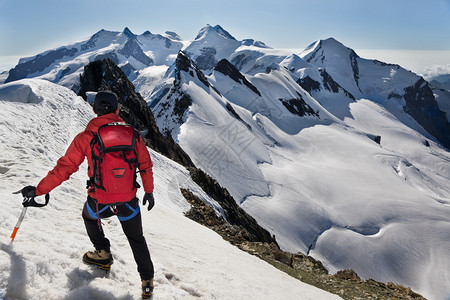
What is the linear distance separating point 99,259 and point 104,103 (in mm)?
2157

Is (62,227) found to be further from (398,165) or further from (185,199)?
(398,165)

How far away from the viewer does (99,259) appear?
13.2 feet

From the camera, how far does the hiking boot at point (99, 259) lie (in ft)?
13.2

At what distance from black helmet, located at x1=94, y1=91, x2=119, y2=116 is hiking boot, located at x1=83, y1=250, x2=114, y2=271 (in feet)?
6.42

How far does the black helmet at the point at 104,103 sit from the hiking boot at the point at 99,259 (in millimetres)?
1958

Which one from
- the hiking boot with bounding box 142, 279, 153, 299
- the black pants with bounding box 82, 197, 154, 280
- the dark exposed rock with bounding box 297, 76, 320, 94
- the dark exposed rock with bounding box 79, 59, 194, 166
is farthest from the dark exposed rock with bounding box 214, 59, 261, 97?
the hiking boot with bounding box 142, 279, 153, 299

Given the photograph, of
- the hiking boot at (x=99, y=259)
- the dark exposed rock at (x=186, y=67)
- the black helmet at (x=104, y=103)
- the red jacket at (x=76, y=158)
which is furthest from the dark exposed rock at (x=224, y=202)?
the dark exposed rock at (x=186, y=67)

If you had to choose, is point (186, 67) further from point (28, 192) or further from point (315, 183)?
point (28, 192)

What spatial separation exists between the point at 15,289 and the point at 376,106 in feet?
651

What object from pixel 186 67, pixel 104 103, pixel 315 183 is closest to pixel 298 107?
pixel 186 67

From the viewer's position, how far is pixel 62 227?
517cm

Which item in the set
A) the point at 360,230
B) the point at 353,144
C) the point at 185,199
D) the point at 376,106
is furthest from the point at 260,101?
the point at 376,106

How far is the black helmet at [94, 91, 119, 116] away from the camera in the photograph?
3.71 metres

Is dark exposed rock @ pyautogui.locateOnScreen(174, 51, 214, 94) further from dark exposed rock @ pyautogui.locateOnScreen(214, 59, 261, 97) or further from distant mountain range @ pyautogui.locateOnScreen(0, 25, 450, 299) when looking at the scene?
dark exposed rock @ pyautogui.locateOnScreen(214, 59, 261, 97)
